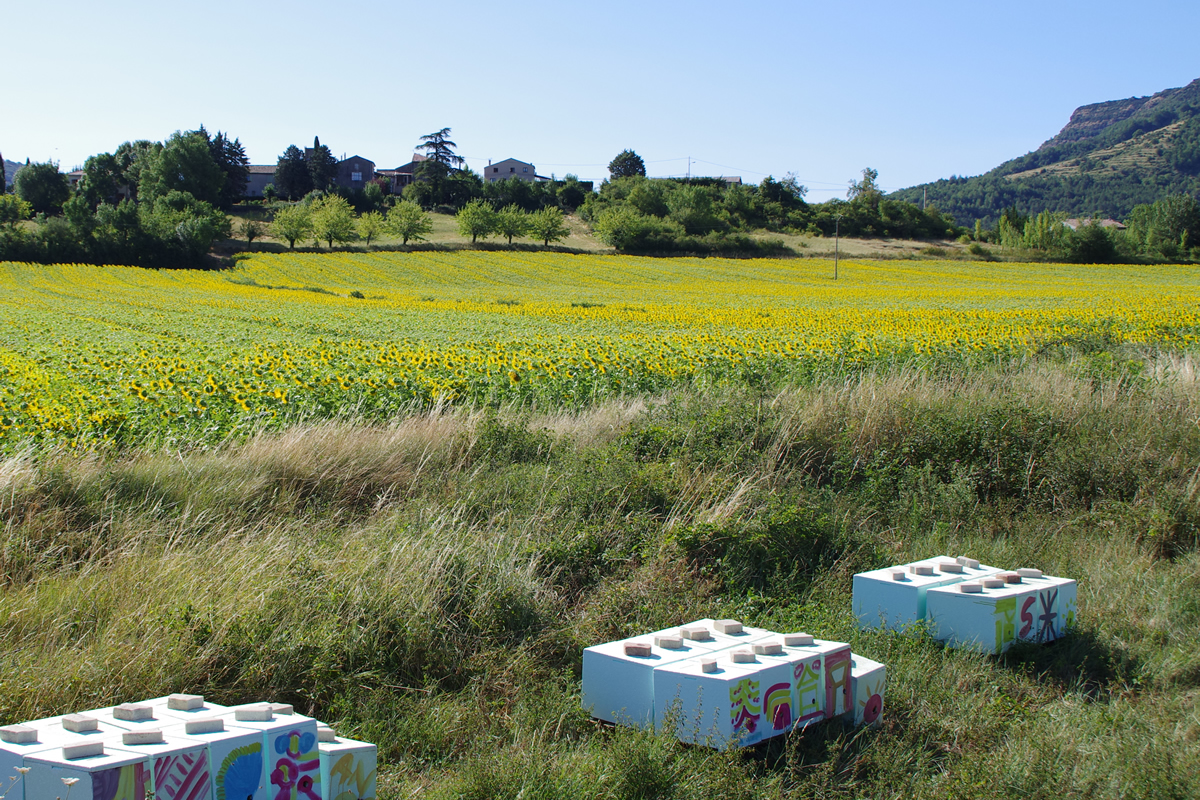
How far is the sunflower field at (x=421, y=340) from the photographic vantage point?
898 centimetres

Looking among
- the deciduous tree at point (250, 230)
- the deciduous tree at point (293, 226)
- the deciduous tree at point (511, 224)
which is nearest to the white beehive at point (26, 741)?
the deciduous tree at point (293, 226)

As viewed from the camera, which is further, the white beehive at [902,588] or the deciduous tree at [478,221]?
the deciduous tree at [478,221]

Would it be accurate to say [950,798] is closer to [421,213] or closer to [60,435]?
[60,435]

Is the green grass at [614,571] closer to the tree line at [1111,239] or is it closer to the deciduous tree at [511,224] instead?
the tree line at [1111,239]

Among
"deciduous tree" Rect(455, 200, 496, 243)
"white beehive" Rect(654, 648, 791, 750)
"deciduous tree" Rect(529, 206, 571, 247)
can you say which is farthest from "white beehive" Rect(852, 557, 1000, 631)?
"deciduous tree" Rect(455, 200, 496, 243)

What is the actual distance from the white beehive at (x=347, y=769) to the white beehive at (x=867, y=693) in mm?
1954

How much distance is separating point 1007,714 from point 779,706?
3.97 ft

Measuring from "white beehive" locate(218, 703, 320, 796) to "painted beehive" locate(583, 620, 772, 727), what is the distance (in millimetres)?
1272

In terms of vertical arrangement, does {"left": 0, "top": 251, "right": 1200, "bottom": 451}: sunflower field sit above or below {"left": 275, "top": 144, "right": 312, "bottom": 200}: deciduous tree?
below

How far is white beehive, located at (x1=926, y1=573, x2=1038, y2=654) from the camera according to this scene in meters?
4.40

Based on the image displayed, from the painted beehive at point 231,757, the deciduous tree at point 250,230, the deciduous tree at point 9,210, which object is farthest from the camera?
the deciduous tree at point 250,230

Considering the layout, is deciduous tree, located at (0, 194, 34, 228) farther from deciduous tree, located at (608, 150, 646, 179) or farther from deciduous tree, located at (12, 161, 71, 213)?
deciduous tree, located at (608, 150, 646, 179)

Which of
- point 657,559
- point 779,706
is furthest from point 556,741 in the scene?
point 657,559

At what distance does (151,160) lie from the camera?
4281 inches
